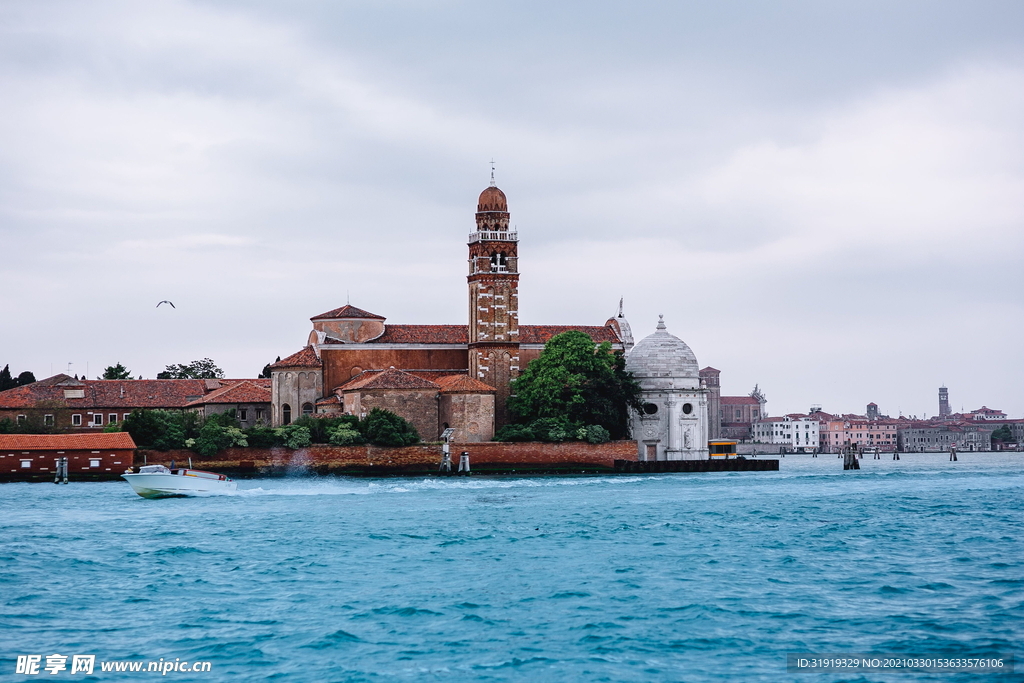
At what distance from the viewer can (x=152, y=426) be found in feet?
156

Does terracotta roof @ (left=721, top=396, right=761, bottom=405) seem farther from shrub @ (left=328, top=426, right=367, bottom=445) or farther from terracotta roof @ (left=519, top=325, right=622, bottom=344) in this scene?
shrub @ (left=328, top=426, right=367, bottom=445)

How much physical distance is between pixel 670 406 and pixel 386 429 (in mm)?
16287

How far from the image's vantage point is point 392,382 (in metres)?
53.2

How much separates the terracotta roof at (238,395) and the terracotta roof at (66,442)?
12082mm

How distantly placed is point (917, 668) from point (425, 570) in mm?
8968

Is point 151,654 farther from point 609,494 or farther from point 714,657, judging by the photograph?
point 609,494

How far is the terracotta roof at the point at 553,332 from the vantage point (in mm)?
60562

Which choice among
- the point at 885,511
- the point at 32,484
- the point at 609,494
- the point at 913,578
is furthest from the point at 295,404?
the point at 913,578

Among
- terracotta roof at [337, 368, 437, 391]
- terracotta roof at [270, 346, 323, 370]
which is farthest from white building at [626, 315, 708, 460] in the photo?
terracotta roof at [270, 346, 323, 370]

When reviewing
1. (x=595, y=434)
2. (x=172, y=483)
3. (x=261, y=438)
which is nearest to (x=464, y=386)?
(x=595, y=434)

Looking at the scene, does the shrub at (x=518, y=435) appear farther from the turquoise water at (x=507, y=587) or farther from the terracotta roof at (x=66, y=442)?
the turquoise water at (x=507, y=587)

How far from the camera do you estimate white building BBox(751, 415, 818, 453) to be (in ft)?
466

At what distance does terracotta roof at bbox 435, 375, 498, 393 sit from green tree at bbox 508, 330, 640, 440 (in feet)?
6.01

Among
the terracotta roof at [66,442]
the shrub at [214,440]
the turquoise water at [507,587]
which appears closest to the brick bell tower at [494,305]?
the shrub at [214,440]
